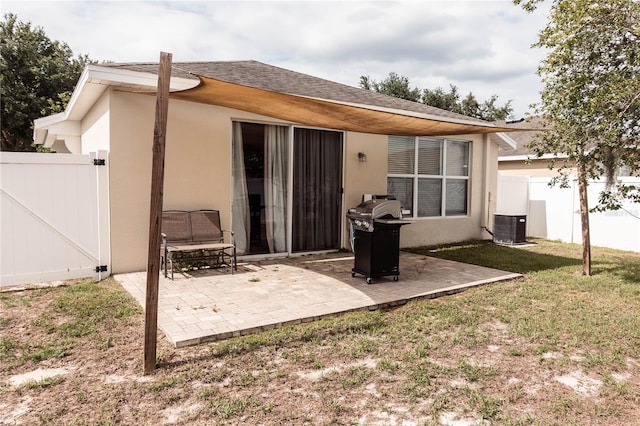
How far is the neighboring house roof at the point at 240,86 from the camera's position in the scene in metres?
5.13

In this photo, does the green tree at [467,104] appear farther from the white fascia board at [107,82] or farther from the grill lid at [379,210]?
the white fascia board at [107,82]

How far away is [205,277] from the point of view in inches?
239

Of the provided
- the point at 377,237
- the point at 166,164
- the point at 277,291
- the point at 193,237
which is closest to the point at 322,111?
the point at 377,237

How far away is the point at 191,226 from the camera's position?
6.52 meters

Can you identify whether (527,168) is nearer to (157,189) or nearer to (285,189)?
(285,189)

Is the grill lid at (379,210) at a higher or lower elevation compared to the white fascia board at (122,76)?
lower

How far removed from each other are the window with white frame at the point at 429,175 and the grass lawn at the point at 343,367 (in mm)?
4756

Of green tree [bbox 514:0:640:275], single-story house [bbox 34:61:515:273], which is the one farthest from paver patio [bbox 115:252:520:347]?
green tree [bbox 514:0:640:275]

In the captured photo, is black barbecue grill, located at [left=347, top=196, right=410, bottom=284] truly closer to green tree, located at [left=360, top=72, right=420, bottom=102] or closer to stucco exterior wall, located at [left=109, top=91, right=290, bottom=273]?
stucco exterior wall, located at [left=109, top=91, right=290, bottom=273]

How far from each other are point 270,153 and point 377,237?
2.97m

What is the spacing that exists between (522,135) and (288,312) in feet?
54.3

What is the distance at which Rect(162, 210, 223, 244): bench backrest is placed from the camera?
20.9ft

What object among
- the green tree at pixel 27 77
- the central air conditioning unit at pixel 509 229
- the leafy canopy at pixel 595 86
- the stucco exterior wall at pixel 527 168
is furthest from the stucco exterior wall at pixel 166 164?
the green tree at pixel 27 77

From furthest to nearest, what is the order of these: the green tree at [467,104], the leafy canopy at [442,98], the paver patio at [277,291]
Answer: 1. the green tree at [467,104]
2. the leafy canopy at [442,98]
3. the paver patio at [277,291]
